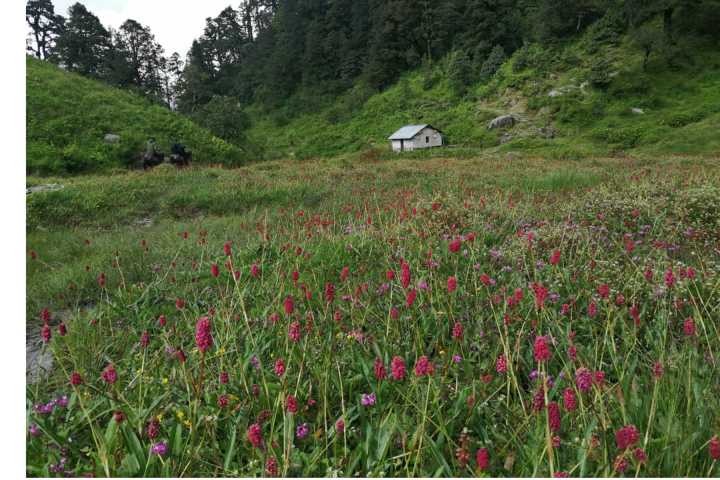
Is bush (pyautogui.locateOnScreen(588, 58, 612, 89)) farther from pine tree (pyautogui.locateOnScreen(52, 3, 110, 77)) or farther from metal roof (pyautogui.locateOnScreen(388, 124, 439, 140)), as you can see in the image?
pine tree (pyautogui.locateOnScreen(52, 3, 110, 77))

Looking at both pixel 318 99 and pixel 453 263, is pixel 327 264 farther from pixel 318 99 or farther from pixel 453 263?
pixel 318 99

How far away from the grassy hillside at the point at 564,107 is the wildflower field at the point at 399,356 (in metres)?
25.3

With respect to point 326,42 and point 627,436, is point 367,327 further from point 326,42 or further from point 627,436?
point 326,42

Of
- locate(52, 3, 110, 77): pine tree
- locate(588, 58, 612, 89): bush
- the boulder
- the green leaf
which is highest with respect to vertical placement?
locate(52, 3, 110, 77): pine tree

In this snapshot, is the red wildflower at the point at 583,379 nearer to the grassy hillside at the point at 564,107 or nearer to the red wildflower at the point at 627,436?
the red wildflower at the point at 627,436

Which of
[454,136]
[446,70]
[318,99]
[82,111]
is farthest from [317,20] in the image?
[82,111]

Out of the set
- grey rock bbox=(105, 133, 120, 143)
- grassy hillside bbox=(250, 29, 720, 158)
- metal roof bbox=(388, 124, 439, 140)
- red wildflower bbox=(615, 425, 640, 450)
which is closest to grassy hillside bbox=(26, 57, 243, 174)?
grey rock bbox=(105, 133, 120, 143)

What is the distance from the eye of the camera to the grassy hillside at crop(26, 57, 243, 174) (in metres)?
18.0

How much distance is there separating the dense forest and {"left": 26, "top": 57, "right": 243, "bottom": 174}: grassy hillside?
7.84m

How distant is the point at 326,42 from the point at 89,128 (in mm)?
59994

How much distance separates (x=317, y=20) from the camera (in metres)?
77.8

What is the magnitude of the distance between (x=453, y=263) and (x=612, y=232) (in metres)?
2.23

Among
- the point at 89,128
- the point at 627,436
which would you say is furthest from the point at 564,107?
the point at 627,436

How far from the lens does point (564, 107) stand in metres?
38.0
